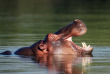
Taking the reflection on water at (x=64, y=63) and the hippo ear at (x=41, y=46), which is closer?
the reflection on water at (x=64, y=63)

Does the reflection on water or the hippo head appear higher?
the hippo head

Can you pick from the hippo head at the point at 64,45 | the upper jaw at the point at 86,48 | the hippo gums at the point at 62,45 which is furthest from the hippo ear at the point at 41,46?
the upper jaw at the point at 86,48

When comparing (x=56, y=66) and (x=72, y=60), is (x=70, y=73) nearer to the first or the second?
(x=56, y=66)

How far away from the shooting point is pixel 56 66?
9.42 metres

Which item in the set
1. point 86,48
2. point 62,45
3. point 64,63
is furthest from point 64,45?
point 64,63

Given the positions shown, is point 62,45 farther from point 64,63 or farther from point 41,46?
point 64,63

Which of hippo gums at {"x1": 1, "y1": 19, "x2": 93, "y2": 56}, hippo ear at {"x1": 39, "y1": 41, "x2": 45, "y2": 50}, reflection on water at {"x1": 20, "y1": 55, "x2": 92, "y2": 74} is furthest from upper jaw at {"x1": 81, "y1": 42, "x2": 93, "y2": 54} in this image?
hippo ear at {"x1": 39, "y1": 41, "x2": 45, "y2": 50}

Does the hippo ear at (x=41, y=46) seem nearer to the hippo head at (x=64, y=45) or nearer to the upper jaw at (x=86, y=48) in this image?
the hippo head at (x=64, y=45)

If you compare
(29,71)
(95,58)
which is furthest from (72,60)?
(29,71)

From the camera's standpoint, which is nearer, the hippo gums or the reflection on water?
the reflection on water

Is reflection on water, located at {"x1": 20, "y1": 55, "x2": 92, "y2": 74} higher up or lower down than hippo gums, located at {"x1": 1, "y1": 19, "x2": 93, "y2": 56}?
lower down

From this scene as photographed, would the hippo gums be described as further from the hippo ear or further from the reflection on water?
the reflection on water

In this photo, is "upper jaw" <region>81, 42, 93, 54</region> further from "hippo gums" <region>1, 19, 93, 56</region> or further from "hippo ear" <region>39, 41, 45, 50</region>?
"hippo ear" <region>39, 41, 45, 50</region>

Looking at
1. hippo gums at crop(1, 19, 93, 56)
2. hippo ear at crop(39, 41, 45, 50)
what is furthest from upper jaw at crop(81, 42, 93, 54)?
hippo ear at crop(39, 41, 45, 50)
